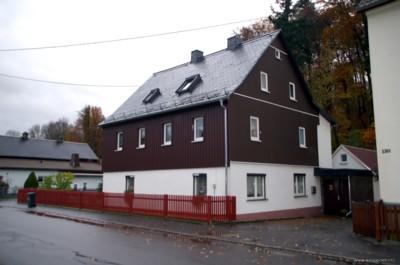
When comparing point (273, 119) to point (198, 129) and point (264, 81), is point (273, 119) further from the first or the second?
point (198, 129)

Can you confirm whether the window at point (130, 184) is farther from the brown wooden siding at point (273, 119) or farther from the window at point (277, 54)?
the window at point (277, 54)

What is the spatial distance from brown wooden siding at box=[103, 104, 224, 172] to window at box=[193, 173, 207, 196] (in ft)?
1.99

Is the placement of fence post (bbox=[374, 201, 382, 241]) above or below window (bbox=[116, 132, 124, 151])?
below

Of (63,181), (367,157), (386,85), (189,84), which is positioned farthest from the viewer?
(63,181)

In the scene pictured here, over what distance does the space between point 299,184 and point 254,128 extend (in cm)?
560

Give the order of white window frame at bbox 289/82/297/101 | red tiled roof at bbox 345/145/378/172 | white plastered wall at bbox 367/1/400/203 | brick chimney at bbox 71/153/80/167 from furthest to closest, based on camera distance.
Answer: brick chimney at bbox 71/153/80/167, red tiled roof at bbox 345/145/378/172, white window frame at bbox 289/82/297/101, white plastered wall at bbox 367/1/400/203

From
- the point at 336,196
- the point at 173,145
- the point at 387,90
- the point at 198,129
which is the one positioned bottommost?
the point at 336,196

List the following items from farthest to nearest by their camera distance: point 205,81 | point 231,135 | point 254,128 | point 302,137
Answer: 1. point 302,137
2. point 205,81
3. point 254,128
4. point 231,135

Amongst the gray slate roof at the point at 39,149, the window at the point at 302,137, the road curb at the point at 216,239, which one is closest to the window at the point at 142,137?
the road curb at the point at 216,239

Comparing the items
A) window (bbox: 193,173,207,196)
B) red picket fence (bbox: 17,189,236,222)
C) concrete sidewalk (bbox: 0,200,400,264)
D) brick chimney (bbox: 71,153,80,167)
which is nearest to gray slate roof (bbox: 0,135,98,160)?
brick chimney (bbox: 71,153,80,167)

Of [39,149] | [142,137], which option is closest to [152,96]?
[142,137]

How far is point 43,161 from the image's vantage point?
49594 millimetres

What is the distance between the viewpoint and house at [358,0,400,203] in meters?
12.8

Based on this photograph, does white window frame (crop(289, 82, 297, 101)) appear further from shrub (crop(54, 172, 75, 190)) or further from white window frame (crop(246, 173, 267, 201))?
shrub (crop(54, 172, 75, 190))
